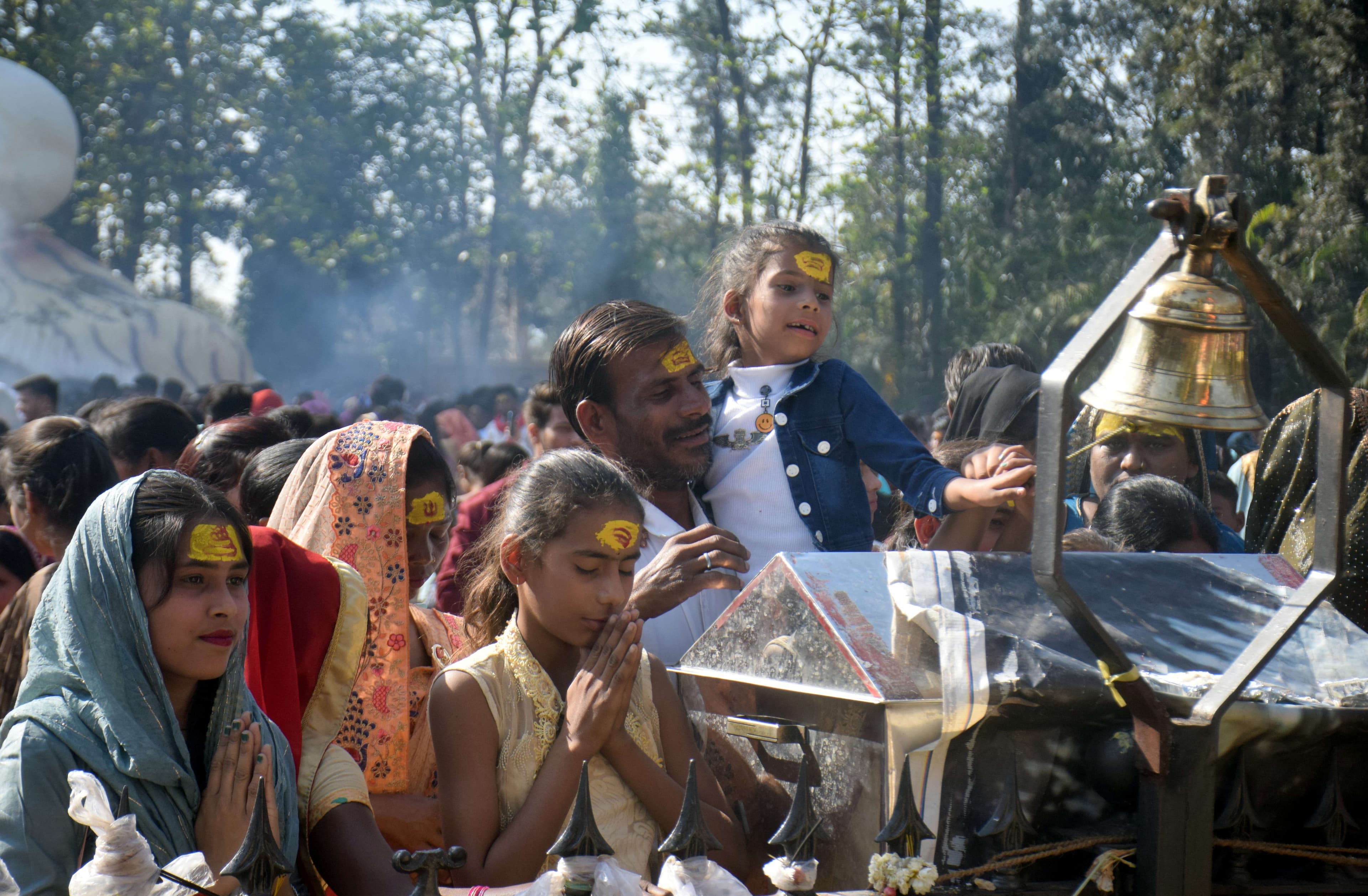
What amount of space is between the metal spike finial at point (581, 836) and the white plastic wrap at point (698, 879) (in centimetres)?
10

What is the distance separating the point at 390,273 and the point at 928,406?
827 inches

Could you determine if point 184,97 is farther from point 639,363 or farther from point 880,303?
point 639,363

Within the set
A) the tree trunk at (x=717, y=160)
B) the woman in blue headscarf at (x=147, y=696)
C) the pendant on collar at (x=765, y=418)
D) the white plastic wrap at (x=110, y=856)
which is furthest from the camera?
the tree trunk at (x=717, y=160)

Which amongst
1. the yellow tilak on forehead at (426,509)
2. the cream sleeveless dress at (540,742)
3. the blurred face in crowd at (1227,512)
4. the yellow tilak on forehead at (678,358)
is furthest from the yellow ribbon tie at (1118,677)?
the blurred face in crowd at (1227,512)

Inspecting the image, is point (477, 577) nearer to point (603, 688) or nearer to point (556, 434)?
point (603, 688)

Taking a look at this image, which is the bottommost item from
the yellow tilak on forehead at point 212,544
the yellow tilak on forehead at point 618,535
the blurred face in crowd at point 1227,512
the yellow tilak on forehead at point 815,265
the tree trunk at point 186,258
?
the blurred face in crowd at point 1227,512

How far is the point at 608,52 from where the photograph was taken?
21.6 metres

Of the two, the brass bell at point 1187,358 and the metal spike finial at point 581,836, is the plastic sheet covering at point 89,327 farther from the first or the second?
the brass bell at point 1187,358

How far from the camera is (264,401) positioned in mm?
6727

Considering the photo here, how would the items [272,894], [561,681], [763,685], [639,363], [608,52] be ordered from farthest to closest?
[608,52]
[639,363]
[561,681]
[763,685]
[272,894]

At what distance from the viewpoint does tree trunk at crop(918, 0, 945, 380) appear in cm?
1745

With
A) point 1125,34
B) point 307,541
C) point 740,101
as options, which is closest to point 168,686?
point 307,541

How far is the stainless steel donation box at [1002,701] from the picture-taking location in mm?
1636

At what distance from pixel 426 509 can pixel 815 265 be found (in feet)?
3.89
